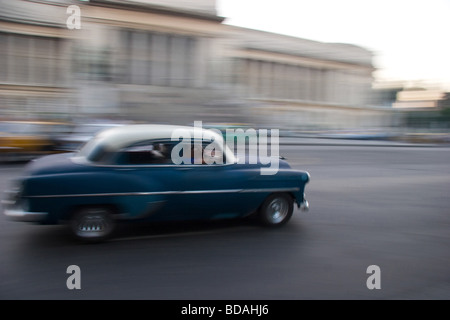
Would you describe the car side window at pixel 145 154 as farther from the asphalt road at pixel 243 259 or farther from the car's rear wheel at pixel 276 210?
the car's rear wheel at pixel 276 210

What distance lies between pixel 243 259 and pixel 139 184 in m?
1.53

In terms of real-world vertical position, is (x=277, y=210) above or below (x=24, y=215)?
below

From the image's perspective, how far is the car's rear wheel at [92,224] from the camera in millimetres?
4980

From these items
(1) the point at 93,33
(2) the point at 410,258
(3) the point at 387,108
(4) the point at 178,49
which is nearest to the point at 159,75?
(4) the point at 178,49

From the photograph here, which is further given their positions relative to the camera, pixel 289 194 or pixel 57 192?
pixel 289 194

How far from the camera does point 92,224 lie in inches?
199

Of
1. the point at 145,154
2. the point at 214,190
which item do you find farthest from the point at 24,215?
the point at 214,190

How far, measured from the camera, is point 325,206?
757 cm

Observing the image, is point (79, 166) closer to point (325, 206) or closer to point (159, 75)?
point (325, 206)

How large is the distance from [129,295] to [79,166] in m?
1.82

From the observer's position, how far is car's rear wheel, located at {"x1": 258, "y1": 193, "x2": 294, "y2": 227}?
593cm

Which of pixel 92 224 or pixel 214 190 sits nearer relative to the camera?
pixel 92 224

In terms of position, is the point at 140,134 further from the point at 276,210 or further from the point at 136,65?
the point at 136,65
